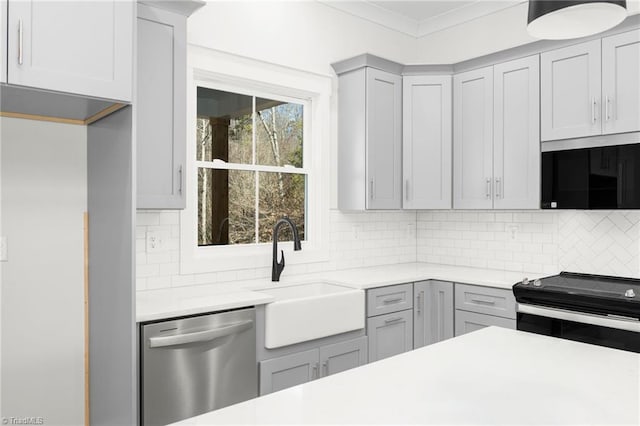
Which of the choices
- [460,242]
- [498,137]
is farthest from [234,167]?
[460,242]

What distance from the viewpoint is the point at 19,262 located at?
2.37 meters

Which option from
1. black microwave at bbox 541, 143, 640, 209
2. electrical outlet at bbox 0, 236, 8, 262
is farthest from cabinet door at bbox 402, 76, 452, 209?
electrical outlet at bbox 0, 236, 8, 262

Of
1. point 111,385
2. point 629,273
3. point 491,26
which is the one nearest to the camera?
point 111,385

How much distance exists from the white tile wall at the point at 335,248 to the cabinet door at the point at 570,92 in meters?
1.50

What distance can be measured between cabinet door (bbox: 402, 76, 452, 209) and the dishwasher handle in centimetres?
187

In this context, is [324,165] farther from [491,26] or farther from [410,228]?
[491,26]

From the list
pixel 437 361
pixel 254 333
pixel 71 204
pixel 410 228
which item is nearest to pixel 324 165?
pixel 410 228

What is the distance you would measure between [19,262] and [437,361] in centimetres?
205

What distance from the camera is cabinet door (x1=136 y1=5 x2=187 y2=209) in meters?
2.47

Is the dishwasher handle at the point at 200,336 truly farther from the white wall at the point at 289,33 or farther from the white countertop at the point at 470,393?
the white wall at the point at 289,33

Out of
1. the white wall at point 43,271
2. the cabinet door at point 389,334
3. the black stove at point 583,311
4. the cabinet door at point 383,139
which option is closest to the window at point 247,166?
the cabinet door at point 383,139

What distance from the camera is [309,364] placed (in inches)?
111

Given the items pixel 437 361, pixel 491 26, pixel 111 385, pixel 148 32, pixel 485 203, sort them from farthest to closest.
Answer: pixel 491 26 → pixel 485 203 → pixel 148 32 → pixel 111 385 → pixel 437 361

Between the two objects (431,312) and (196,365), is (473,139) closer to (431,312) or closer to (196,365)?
(431,312)
